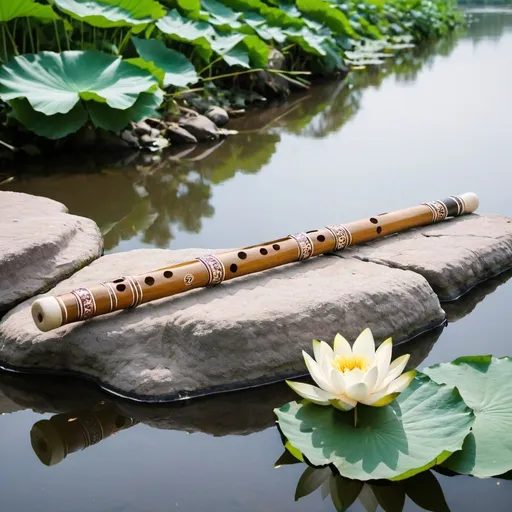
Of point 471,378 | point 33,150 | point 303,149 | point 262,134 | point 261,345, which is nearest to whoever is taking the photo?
point 471,378

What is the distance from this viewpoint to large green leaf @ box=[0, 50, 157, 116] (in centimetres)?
354

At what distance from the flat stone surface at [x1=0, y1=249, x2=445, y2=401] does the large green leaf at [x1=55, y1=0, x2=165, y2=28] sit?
2350 millimetres

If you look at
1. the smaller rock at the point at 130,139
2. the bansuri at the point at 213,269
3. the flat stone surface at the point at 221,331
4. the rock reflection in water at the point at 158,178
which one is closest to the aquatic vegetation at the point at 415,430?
the flat stone surface at the point at 221,331

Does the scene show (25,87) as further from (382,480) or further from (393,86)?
(393,86)

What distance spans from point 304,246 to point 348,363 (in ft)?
2.17

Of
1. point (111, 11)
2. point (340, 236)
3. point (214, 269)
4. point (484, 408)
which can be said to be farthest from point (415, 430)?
point (111, 11)

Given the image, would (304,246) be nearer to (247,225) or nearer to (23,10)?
(247,225)

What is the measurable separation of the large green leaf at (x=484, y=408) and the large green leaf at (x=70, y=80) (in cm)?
233

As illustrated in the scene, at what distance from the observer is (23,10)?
3795 millimetres

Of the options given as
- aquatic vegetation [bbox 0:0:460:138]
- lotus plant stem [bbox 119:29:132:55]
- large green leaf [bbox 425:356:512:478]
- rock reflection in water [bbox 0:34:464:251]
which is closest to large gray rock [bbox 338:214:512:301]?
large green leaf [bbox 425:356:512:478]

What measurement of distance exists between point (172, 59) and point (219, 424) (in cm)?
327

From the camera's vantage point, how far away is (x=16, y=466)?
1.49m

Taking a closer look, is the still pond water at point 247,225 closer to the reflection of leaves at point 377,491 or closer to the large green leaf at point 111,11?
the reflection of leaves at point 377,491

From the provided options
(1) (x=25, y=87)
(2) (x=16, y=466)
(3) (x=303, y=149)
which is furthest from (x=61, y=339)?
(3) (x=303, y=149)
